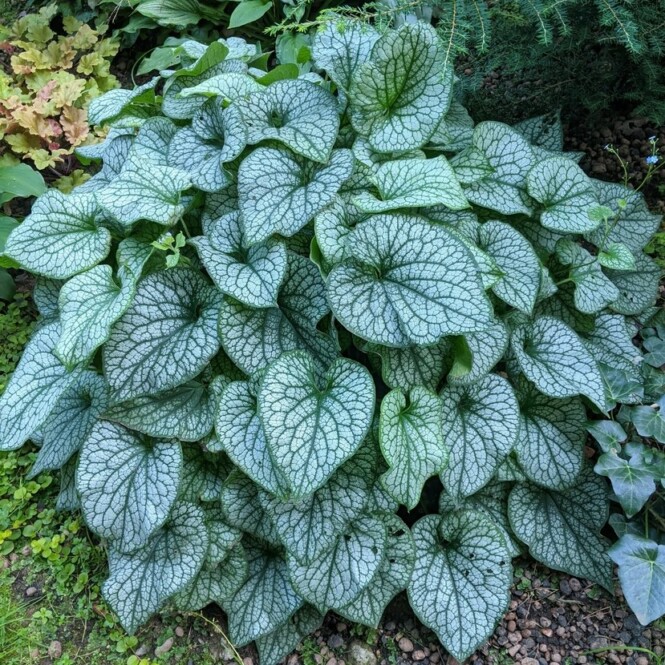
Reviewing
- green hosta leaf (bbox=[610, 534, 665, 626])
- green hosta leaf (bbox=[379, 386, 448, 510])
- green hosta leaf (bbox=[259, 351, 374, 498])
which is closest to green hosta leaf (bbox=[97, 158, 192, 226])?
green hosta leaf (bbox=[259, 351, 374, 498])

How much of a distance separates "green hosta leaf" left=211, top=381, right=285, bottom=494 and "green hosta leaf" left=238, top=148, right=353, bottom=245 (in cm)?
41

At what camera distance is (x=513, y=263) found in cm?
195

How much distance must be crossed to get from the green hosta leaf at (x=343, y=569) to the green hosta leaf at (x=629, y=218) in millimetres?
1363

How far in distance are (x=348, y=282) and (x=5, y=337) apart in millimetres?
1685

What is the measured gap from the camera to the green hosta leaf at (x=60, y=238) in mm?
1847

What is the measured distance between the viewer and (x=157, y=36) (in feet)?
12.3

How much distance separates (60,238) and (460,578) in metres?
1.53

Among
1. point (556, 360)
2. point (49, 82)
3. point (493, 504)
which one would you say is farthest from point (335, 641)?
point (49, 82)

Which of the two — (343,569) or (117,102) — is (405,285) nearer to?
(343,569)

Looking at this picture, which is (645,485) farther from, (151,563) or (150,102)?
(150,102)

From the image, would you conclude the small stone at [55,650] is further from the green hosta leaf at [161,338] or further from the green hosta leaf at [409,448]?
the green hosta leaf at [409,448]

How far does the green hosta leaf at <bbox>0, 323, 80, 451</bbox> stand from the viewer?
5.96 feet

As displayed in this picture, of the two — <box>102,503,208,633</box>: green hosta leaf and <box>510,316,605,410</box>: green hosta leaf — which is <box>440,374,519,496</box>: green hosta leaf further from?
<box>102,503,208,633</box>: green hosta leaf

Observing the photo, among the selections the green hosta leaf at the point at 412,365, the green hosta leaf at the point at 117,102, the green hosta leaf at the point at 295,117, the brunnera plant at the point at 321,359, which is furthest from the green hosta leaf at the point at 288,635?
the green hosta leaf at the point at 117,102
